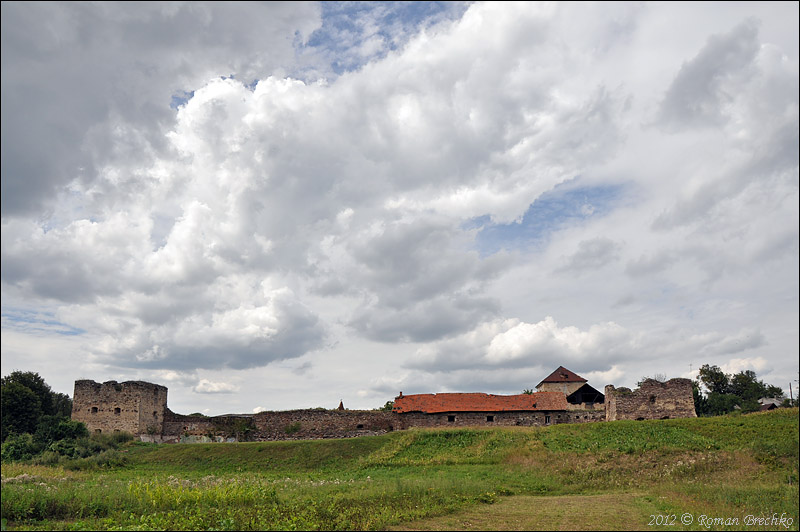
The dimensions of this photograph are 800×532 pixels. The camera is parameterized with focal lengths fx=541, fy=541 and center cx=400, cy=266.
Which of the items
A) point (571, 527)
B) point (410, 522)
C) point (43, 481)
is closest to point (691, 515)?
point (571, 527)

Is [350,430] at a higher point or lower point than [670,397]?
lower

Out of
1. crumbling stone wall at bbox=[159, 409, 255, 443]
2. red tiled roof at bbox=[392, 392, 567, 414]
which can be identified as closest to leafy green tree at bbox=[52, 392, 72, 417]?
crumbling stone wall at bbox=[159, 409, 255, 443]

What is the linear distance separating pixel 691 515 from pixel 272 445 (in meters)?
21.9

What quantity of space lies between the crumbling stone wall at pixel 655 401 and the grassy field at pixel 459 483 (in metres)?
6.91

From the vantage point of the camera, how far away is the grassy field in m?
11.1

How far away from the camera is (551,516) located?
12125 mm

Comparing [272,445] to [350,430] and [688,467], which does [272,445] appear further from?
[688,467]

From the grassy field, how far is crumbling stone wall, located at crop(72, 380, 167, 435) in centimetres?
672

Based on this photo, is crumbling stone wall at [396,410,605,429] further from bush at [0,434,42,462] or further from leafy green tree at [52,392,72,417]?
leafy green tree at [52,392,72,417]

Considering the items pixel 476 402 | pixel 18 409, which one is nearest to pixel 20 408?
pixel 18 409

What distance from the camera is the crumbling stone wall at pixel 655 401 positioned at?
3381 centimetres

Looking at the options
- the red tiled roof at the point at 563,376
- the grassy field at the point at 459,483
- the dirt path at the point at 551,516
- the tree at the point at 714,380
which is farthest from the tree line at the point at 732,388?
the dirt path at the point at 551,516

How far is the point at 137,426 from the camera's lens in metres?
35.9

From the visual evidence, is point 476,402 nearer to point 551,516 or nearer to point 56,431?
point 56,431
